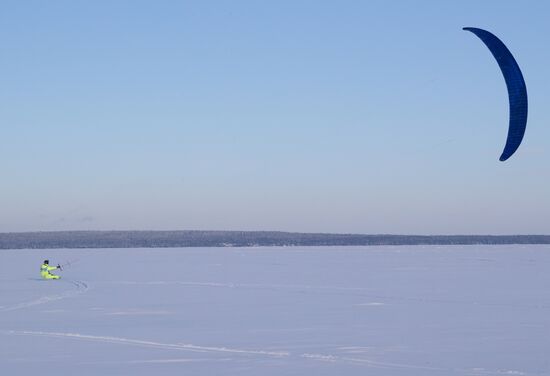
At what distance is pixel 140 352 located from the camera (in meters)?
10.2

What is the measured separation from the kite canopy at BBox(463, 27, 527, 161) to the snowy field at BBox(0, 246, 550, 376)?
130 inches

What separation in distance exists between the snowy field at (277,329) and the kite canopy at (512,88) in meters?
3.31

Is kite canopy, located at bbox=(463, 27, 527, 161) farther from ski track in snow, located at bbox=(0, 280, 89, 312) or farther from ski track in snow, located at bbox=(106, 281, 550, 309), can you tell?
ski track in snow, located at bbox=(0, 280, 89, 312)

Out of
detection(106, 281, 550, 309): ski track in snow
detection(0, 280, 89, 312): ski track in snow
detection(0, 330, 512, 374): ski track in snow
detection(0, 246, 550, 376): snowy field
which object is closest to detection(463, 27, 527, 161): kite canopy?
detection(106, 281, 550, 309): ski track in snow

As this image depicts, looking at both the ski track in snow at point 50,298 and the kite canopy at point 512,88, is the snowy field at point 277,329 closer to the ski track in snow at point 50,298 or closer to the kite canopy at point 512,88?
the ski track in snow at point 50,298

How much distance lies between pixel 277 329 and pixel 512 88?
737 centimetres

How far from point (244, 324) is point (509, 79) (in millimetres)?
7733

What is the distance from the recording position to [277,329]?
1230 centimetres

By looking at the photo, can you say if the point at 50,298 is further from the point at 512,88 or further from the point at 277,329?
the point at 512,88

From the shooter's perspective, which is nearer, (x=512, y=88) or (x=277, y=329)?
(x=277, y=329)

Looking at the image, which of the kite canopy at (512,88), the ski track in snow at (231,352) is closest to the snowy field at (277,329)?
the ski track in snow at (231,352)

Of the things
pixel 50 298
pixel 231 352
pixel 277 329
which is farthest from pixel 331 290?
pixel 231 352

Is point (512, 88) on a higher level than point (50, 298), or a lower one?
higher

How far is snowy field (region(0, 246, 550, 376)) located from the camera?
9320 mm
